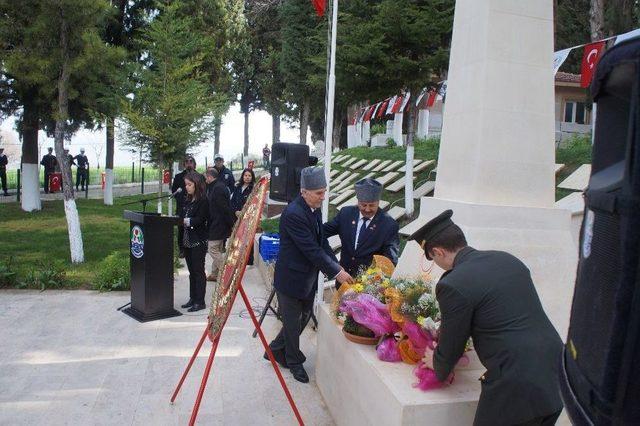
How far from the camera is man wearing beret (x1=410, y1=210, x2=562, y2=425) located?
2166mm

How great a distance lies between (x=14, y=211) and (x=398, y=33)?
1259cm

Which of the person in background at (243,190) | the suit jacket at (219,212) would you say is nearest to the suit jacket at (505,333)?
the suit jacket at (219,212)

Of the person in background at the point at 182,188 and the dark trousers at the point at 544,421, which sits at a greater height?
the person in background at the point at 182,188

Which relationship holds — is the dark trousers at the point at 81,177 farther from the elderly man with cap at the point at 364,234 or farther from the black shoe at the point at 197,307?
the elderly man with cap at the point at 364,234

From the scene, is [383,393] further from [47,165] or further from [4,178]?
[47,165]

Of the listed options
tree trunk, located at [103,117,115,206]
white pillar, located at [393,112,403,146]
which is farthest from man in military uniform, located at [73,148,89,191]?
white pillar, located at [393,112,403,146]

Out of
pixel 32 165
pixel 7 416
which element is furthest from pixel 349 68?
pixel 32 165

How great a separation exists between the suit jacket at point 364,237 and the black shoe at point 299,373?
0.99 m

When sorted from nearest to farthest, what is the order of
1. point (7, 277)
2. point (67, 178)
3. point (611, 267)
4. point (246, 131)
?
point (611, 267) < point (7, 277) < point (67, 178) < point (246, 131)

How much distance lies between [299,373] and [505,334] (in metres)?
2.81

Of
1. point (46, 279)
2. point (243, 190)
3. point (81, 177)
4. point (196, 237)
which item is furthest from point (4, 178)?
point (196, 237)

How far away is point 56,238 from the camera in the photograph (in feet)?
37.4

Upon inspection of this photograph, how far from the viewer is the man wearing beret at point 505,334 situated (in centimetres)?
217

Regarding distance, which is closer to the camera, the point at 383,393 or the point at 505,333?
the point at 505,333
